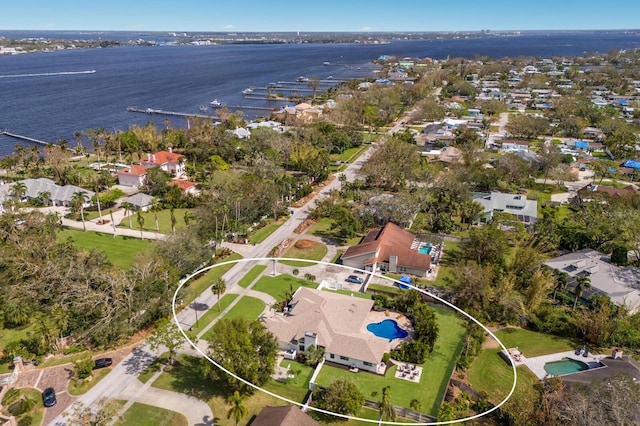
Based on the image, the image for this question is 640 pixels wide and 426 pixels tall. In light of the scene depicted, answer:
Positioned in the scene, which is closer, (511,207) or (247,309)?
(247,309)

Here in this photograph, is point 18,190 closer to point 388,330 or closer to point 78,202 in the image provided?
point 78,202

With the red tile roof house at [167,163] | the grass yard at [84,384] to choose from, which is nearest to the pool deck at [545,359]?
the grass yard at [84,384]

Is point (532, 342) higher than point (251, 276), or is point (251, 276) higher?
point (251, 276)

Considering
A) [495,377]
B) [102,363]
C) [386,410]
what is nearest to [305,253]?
[102,363]

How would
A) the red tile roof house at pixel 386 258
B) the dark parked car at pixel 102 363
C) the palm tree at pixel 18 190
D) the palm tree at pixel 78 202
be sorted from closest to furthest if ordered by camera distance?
the dark parked car at pixel 102 363
the red tile roof house at pixel 386 258
the palm tree at pixel 78 202
the palm tree at pixel 18 190

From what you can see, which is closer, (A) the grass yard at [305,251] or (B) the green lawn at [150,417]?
(B) the green lawn at [150,417]

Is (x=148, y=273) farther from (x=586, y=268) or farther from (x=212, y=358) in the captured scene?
(x=586, y=268)

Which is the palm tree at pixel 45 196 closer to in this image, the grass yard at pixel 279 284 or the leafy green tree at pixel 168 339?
the grass yard at pixel 279 284

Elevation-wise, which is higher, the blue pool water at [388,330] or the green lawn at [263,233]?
the green lawn at [263,233]
